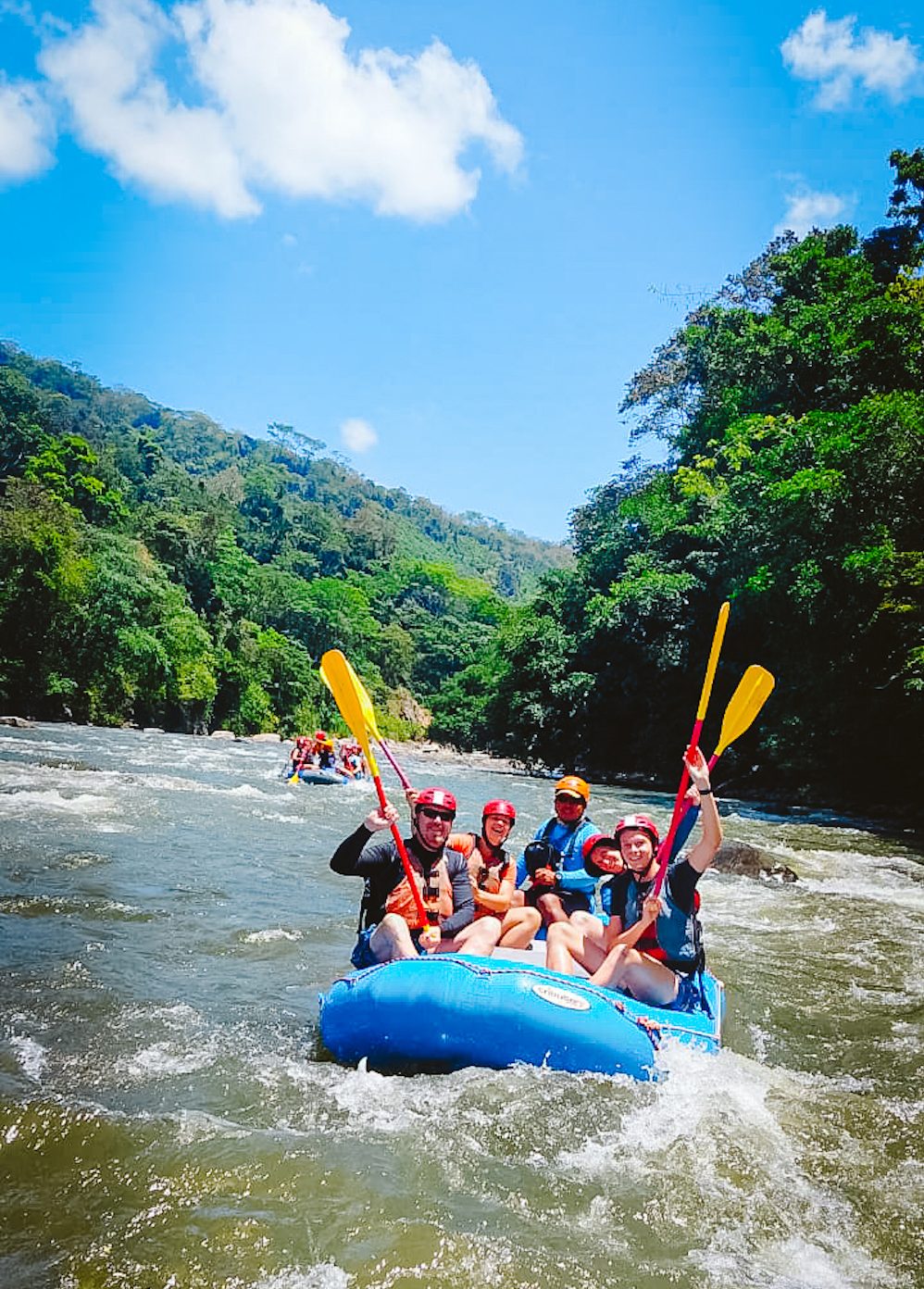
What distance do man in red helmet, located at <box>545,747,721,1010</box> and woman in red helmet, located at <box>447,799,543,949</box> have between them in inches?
11.0

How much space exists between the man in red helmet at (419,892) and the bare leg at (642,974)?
54 centimetres

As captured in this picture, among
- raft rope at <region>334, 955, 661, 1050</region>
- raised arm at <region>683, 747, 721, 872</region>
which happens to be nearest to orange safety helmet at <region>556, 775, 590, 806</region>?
raised arm at <region>683, 747, 721, 872</region>

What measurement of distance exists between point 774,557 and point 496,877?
1462 cm

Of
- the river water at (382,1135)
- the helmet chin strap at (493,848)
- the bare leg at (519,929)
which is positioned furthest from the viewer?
the helmet chin strap at (493,848)

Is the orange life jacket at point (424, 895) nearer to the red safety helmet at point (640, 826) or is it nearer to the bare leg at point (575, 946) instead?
the bare leg at point (575, 946)

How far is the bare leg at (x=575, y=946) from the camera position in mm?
4316

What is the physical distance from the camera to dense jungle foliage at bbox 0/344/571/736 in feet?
98.1

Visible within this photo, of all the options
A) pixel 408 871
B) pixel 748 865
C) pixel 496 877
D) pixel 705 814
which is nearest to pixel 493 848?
pixel 496 877

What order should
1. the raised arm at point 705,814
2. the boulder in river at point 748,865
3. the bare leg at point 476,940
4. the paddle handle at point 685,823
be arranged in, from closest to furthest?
the raised arm at point 705,814 < the paddle handle at point 685,823 < the bare leg at point 476,940 < the boulder in river at point 748,865

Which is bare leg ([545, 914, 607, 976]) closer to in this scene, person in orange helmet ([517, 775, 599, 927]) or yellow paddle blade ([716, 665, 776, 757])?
person in orange helmet ([517, 775, 599, 927])

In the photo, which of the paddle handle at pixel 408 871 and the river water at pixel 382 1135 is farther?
the paddle handle at pixel 408 871

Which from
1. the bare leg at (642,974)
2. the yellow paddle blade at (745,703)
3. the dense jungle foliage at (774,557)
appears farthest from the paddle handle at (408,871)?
the dense jungle foliage at (774,557)

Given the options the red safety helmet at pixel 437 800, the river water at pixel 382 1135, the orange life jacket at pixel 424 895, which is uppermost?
the red safety helmet at pixel 437 800

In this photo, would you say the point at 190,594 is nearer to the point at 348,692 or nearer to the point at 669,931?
the point at 348,692
